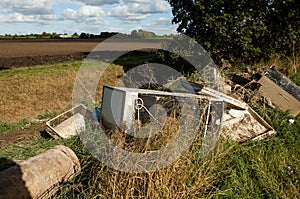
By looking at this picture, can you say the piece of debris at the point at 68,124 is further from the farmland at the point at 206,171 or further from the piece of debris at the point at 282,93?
the piece of debris at the point at 282,93

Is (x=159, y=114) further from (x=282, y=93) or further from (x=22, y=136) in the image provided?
(x=22, y=136)

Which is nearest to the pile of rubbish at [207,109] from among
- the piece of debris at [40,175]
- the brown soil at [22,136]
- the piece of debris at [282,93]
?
the piece of debris at [282,93]

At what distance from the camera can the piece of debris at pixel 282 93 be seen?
571 centimetres

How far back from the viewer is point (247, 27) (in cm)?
1113

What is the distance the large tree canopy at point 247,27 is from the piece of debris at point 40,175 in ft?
28.1

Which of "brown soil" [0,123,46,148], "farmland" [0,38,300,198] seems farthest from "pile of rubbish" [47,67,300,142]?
"brown soil" [0,123,46,148]

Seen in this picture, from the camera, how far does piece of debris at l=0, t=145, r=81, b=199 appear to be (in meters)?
2.98

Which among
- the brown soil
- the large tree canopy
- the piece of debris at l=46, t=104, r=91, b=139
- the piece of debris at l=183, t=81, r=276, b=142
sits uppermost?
the large tree canopy

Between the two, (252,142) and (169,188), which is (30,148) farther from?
(252,142)

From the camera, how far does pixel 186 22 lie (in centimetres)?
1217

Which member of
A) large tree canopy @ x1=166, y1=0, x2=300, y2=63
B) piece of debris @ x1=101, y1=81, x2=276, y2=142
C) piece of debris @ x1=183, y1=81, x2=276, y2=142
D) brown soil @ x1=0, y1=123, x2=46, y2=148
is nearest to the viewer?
piece of debris @ x1=101, y1=81, x2=276, y2=142

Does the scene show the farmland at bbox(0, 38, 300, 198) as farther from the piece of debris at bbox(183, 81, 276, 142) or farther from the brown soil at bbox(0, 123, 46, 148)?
the piece of debris at bbox(183, 81, 276, 142)

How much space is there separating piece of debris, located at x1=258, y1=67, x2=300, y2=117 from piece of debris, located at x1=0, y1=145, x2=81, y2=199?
12.2 ft

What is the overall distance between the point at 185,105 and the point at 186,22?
831 cm
